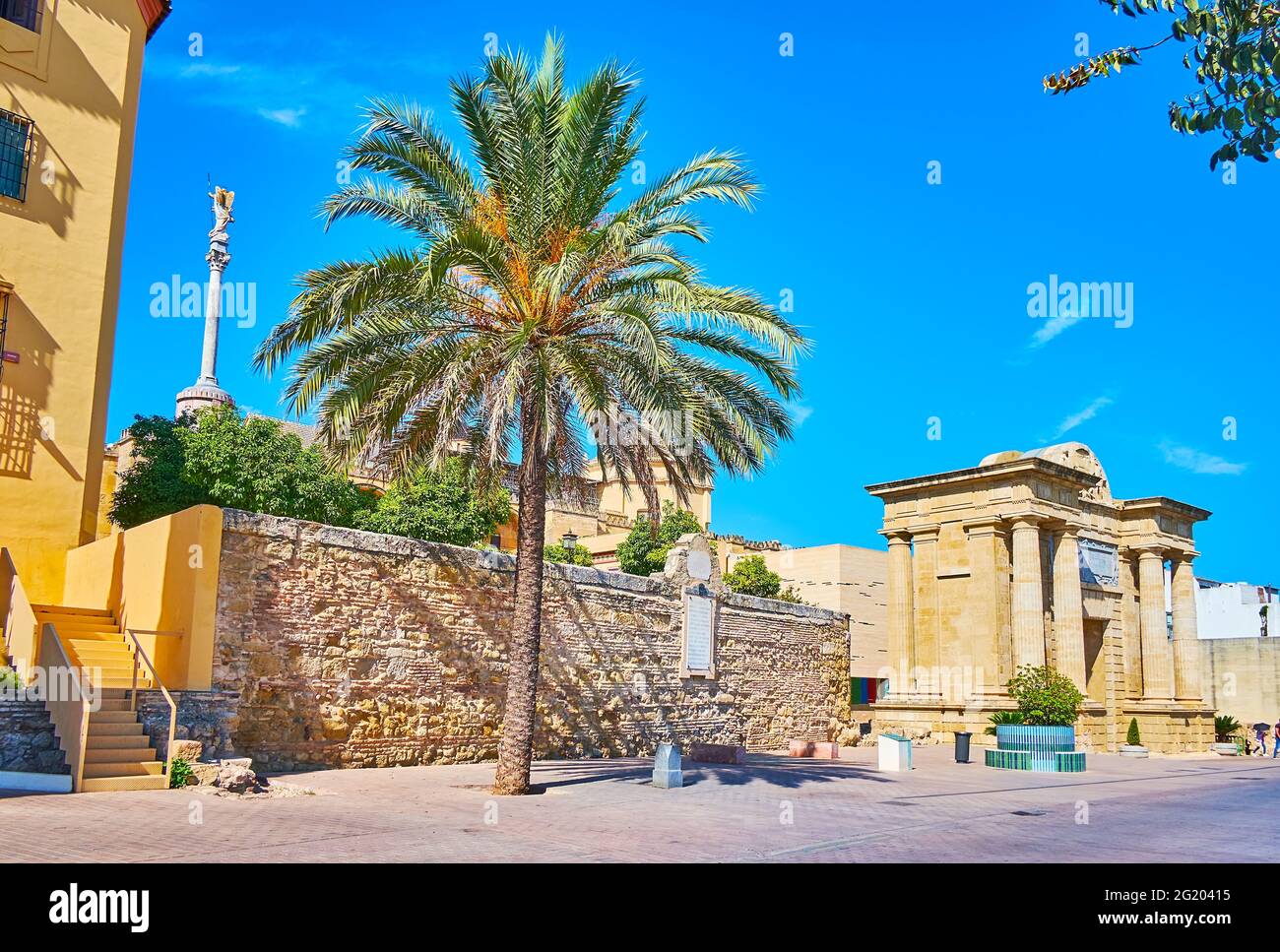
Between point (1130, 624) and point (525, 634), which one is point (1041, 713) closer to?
point (1130, 624)

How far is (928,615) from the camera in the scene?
33.8 m

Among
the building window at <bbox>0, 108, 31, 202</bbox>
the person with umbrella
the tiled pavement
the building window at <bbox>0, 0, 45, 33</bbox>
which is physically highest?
the building window at <bbox>0, 0, 45, 33</bbox>

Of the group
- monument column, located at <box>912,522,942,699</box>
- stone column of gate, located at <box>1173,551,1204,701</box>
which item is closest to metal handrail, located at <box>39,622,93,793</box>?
monument column, located at <box>912,522,942,699</box>

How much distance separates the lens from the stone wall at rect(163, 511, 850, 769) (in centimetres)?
1548

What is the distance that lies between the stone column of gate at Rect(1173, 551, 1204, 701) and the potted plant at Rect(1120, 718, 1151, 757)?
2.61 m

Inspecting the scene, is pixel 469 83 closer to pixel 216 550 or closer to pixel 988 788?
pixel 216 550

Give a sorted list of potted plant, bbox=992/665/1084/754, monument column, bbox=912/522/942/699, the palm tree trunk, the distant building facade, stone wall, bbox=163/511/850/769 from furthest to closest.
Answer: monument column, bbox=912/522/942/699, the distant building facade, potted plant, bbox=992/665/1084/754, stone wall, bbox=163/511/850/769, the palm tree trunk

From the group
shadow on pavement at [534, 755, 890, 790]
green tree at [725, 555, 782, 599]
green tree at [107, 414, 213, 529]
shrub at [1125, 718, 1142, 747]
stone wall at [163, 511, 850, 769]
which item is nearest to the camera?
stone wall at [163, 511, 850, 769]

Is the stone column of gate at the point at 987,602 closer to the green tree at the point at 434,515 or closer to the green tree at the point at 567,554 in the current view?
the green tree at the point at 434,515

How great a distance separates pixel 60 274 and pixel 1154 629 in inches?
1366

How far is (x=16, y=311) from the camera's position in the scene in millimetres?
17781

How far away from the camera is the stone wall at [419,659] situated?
15.5m

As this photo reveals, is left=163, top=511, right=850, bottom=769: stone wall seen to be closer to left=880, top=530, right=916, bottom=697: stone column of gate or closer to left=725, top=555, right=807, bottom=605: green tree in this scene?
left=880, top=530, right=916, bottom=697: stone column of gate

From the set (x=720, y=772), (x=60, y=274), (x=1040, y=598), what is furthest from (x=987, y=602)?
(x=60, y=274)
